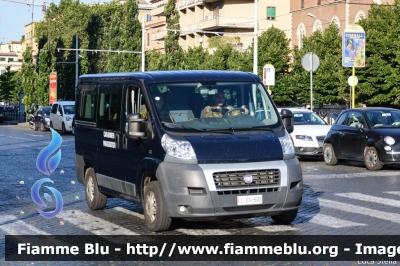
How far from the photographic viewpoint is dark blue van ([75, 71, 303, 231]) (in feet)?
33.0

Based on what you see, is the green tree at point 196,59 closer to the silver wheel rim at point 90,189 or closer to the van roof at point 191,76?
the silver wheel rim at point 90,189

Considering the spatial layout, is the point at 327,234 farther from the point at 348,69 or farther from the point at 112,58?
the point at 112,58

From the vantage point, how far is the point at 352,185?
1670 centimetres

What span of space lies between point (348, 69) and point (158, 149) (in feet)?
133

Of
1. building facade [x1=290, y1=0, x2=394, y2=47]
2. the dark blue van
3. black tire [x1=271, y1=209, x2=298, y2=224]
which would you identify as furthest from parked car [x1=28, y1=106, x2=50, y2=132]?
black tire [x1=271, y1=209, x2=298, y2=224]

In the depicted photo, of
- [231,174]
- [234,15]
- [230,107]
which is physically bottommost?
[231,174]

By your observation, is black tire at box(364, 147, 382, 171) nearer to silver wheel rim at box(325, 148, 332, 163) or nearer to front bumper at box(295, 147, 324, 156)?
silver wheel rim at box(325, 148, 332, 163)

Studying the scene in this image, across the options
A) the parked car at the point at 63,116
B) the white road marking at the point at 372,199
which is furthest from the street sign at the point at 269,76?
the white road marking at the point at 372,199

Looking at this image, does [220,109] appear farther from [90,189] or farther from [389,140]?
[389,140]

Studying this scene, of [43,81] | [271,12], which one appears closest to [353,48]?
[43,81]

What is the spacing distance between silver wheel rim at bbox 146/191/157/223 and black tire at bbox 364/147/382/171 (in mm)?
10693

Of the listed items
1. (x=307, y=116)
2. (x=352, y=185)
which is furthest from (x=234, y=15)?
(x=352, y=185)

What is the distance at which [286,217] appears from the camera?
11008mm

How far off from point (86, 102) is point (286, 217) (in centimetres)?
396
